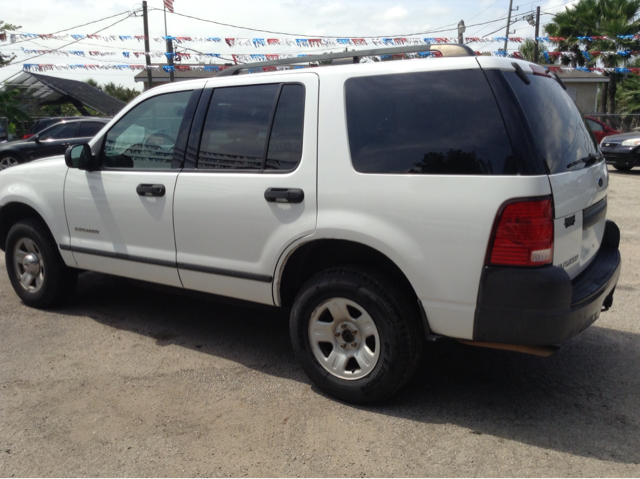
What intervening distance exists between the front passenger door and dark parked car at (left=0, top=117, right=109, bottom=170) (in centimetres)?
1183

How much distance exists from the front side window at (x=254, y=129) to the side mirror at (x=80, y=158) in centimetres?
101

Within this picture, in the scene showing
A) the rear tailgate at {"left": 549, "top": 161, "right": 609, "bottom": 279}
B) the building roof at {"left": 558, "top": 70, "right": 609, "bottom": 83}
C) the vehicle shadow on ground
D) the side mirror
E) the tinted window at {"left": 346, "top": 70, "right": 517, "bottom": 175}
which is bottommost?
the vehicle shadow on ground

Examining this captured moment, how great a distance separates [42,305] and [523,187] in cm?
405

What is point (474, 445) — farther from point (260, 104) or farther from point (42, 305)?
point (42, 305)

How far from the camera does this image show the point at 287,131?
3.62m

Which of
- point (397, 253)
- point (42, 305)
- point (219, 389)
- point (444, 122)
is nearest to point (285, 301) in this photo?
point (219, 389)

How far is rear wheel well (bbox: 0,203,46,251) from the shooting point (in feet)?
16.8

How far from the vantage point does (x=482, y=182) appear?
2.93 metres

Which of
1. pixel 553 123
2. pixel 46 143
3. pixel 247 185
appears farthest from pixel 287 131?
pixel 46 143

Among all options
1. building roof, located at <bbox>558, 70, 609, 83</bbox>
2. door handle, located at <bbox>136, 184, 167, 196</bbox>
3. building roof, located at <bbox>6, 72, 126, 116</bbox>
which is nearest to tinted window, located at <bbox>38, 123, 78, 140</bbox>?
building roof, located at <bbox>6, 72, 126, 116</bbox>

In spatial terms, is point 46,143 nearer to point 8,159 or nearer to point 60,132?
point 60,132

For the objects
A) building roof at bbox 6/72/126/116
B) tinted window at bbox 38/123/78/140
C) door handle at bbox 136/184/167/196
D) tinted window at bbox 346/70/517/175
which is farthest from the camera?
building roof at bbox 6/72/126/116

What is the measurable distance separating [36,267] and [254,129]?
99.4 inches

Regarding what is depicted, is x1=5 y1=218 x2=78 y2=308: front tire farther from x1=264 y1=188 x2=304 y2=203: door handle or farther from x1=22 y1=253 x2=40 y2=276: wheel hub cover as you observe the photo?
x1=264 y1=188 x2=304 y2=203: door handle
